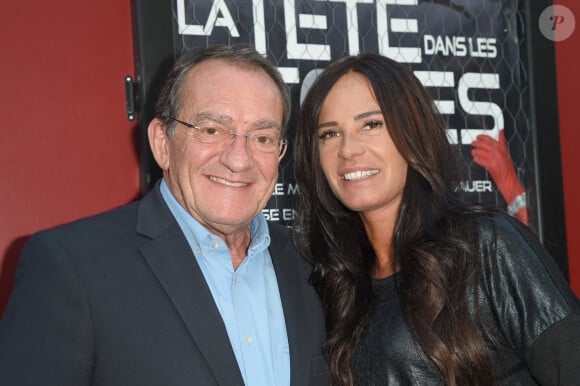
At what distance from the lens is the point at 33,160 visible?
1.67 m

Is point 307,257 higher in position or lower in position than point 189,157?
lower

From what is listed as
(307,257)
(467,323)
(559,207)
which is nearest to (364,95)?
(307,257)

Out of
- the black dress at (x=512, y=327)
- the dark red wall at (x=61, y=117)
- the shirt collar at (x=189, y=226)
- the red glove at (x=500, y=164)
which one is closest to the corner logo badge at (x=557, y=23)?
the red glove at (x=500, y=164)

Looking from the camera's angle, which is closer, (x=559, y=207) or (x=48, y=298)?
(x=48, y=298)

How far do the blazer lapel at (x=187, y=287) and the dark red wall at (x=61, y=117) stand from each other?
497 millimetres

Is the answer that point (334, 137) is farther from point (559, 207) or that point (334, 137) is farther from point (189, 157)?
point (559, 207)

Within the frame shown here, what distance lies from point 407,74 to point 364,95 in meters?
0.11

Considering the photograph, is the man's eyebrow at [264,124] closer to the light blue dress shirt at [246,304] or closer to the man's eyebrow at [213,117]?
the man's eyebrow at [213,117]

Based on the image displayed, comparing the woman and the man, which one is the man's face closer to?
the man

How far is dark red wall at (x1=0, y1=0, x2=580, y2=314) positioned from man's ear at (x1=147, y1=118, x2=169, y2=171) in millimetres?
380

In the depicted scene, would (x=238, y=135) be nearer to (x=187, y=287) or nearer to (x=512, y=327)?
(x=187, y=287)

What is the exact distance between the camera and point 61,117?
1.69 meters

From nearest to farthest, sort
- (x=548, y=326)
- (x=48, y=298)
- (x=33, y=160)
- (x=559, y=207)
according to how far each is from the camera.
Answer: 1. (x=48, y=298)
2. (x=548, y=326)
3. (x=33, y=160)
4. (x=559, y=207)

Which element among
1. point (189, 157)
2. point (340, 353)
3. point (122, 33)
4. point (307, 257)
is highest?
point (122, 33)
